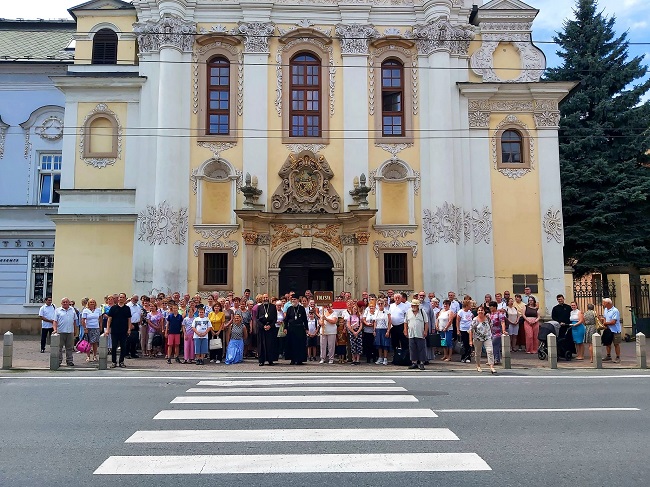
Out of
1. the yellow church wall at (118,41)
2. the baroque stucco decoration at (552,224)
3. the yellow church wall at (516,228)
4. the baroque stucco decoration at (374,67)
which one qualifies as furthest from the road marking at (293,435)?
the yellow church wall at (118,41)

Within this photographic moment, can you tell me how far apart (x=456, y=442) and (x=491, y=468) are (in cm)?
111

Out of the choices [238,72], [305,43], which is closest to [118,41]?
[238,72]

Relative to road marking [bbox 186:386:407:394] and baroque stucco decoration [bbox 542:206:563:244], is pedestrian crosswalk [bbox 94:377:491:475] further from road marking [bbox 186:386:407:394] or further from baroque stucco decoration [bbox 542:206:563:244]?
baroque stucco decoration [bbox 542:206:563:244]

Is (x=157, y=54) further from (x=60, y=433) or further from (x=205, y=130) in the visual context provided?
(x=60, y=433)

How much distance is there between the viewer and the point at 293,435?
800 cm

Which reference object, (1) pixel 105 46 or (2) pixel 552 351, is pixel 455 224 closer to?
(2) pixel 552 351

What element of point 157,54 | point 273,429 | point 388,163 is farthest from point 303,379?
point 157,54

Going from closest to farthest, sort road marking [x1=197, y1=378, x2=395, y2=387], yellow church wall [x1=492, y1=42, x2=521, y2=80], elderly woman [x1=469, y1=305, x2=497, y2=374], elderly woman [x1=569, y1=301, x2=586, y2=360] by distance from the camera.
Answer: road marking [x1=197, y1=378, x2=395, y2=387]
elderly woman [x1=469, y1=305, x2=497, y2=374]
elderly woman [x1=569, y1=301, x2=586, y2=360]
yellow church wall [x1=492, y1=42, x2=521, y2=80]

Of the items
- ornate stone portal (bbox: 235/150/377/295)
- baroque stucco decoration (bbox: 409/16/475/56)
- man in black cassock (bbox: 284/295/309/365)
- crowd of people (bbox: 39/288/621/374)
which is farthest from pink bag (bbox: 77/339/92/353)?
baroque stucco decoration (bbox: 409/16/475/56)

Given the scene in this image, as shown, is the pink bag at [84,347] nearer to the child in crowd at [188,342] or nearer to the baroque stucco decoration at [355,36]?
the child in crowd at [188,342]

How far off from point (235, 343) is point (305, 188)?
8.96 meters

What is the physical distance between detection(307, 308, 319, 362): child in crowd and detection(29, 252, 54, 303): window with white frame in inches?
586

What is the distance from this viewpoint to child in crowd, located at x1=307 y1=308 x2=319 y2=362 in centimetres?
1719

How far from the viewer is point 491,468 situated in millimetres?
6551
